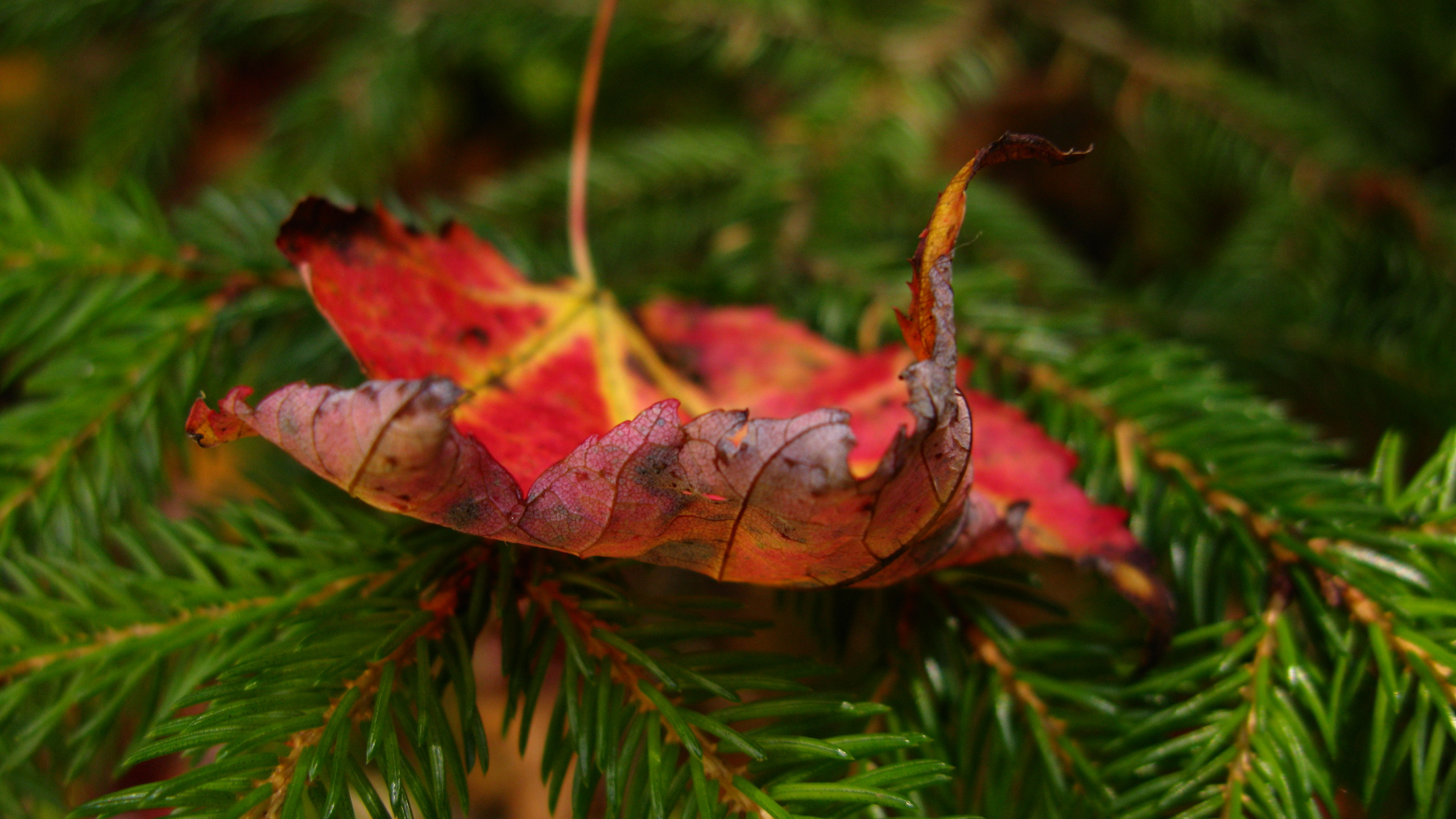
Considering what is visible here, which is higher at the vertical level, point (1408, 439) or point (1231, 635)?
point (1408, 439)

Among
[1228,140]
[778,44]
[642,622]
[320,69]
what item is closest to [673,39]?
[778,44]

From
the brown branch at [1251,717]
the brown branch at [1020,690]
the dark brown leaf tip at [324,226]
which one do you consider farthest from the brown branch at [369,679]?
the brown branch at [1251,717]

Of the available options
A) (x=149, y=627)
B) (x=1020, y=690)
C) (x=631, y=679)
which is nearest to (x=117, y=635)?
(x=149, y=627)

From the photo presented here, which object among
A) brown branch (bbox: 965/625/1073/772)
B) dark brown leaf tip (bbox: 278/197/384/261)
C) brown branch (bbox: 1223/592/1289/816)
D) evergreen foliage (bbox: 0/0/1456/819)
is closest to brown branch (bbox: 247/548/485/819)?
evergreen foliage (bbox: 0/0/1456/819)

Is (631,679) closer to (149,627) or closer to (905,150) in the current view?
(149,627)

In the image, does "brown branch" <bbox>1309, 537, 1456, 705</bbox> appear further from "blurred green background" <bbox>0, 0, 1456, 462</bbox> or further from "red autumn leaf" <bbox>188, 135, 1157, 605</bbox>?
"blurred green background" <bbox>0, 0, 1456, 462</bbox>

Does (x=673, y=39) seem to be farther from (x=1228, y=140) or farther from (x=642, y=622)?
(x=642, y=622)

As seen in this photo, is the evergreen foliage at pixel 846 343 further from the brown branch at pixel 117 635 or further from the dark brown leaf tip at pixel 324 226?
the dark brown leaf tip at pixel 324 226
